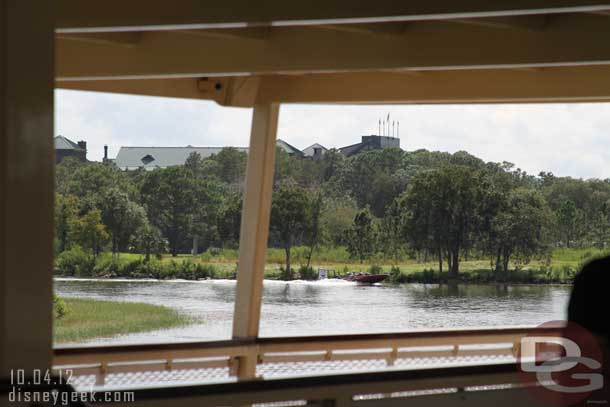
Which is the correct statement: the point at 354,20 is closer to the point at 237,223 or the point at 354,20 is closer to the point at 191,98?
the point at 191,98

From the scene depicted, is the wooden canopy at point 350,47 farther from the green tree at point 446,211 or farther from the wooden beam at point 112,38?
the green tree at point 446,211

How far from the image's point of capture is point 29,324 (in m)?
2.45

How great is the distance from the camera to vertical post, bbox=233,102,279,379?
7.71 metres

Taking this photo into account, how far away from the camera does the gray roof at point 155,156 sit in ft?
30.0

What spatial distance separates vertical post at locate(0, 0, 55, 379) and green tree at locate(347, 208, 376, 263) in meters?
7.22

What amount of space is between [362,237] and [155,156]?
2.53 meters

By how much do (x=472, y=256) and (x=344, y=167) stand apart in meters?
1.84

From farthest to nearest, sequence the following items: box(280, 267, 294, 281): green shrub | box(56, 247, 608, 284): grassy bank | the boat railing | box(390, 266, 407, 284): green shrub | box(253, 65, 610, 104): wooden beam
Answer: box(390, 266, 407, 284): green shrub → box(280, 267, 294, 281): green shrub → box(56, 247, 608, 284): grassy bank → the boat railing → box(253, 65, 610, 104): wooden beam

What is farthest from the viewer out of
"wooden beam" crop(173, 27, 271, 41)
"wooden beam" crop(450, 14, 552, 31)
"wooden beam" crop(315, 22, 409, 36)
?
"wooden beam" crop(173, 27, 271, 41)

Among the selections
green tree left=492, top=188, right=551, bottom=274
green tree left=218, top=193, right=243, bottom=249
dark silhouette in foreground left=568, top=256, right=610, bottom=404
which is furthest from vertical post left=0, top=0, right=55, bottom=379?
green tree left=492, top=188, right=551, bottom=274

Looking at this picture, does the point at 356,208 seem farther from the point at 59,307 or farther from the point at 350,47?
the point at 350,47

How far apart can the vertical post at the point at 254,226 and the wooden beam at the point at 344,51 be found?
157 cm

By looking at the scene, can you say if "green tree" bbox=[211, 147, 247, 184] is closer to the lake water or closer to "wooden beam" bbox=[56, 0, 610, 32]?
the lake water

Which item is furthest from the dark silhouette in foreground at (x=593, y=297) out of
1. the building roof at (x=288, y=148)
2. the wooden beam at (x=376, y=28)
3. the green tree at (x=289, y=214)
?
the green tree at (x=289, y=214)
